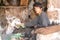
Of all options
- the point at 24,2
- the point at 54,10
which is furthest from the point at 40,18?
the point at 24,2

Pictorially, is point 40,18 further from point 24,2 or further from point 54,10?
point 24,2

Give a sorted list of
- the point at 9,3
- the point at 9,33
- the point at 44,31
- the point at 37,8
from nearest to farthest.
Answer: the point at 44,31 → the point at 9,33 → the point at 37,8 → the point at 9,3

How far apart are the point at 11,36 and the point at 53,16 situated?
1.55 metres

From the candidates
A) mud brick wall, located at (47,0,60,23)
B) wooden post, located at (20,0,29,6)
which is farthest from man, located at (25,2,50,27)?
wooden post, located at (20,0,29,6)

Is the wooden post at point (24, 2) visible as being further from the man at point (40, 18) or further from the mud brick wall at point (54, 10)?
the man at point (40, 18)

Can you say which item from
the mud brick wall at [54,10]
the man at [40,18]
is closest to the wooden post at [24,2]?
the mud brick wall at [54,10]

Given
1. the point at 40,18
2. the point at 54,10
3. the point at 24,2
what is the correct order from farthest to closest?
the point at 24,2 < the point at 54,10 < the point at 40,18

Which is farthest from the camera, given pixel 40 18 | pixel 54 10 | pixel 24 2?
pixel 24 2

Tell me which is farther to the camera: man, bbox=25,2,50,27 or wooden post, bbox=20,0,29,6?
wooden post, bbox=20,0,29,6

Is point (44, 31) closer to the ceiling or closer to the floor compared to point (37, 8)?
closer to the floor

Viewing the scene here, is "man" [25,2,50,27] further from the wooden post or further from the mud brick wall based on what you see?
the wooden post

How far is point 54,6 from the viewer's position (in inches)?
145

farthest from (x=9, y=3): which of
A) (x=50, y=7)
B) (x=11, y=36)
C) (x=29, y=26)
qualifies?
(x=11, y=36)

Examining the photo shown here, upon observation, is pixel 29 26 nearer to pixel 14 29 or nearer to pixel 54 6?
pixel 14 29
